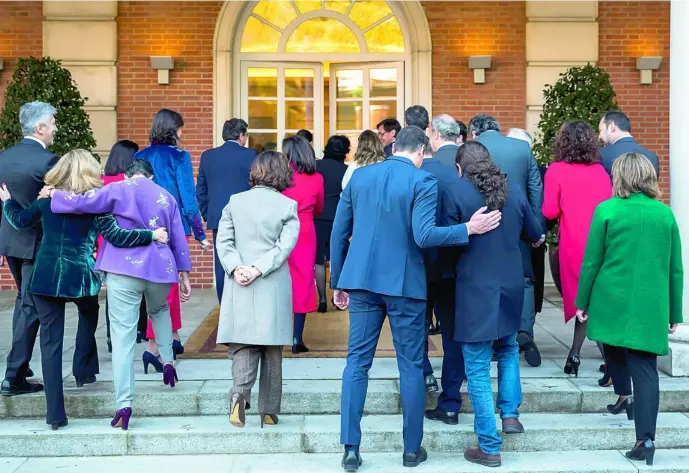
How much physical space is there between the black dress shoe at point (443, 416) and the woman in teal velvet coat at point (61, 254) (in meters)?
1.86

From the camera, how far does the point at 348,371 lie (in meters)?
5.21

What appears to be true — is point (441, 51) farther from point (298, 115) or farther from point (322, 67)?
point (298, 115)

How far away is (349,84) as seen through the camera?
11.3 m

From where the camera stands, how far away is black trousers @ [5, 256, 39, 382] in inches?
240

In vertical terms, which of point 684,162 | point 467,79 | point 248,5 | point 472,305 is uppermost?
point 248,5

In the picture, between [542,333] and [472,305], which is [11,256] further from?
[542,333]

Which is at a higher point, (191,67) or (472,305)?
(191,67)

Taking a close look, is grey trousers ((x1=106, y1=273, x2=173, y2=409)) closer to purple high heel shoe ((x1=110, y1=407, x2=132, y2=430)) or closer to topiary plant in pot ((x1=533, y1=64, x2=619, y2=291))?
purple high heel shoe ((x1=110, y1=407, x2=132, y2=430))

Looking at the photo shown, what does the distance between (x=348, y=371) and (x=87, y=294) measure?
159cm

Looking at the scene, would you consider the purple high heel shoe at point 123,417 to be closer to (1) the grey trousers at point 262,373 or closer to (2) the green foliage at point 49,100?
(1) the grey trousers at point 262,373

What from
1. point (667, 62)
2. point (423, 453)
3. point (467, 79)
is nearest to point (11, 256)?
point (423, 453)

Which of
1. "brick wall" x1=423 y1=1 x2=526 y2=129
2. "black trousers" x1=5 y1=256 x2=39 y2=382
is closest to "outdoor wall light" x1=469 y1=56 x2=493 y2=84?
"brick wall" x1=423 y1=1 x2=526 y2=129

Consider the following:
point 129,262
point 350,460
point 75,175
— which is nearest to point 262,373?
point 350,460

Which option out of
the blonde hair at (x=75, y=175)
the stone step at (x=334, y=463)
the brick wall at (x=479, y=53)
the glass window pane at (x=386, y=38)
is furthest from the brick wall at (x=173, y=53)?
the stone step at (x=334, y=463)
